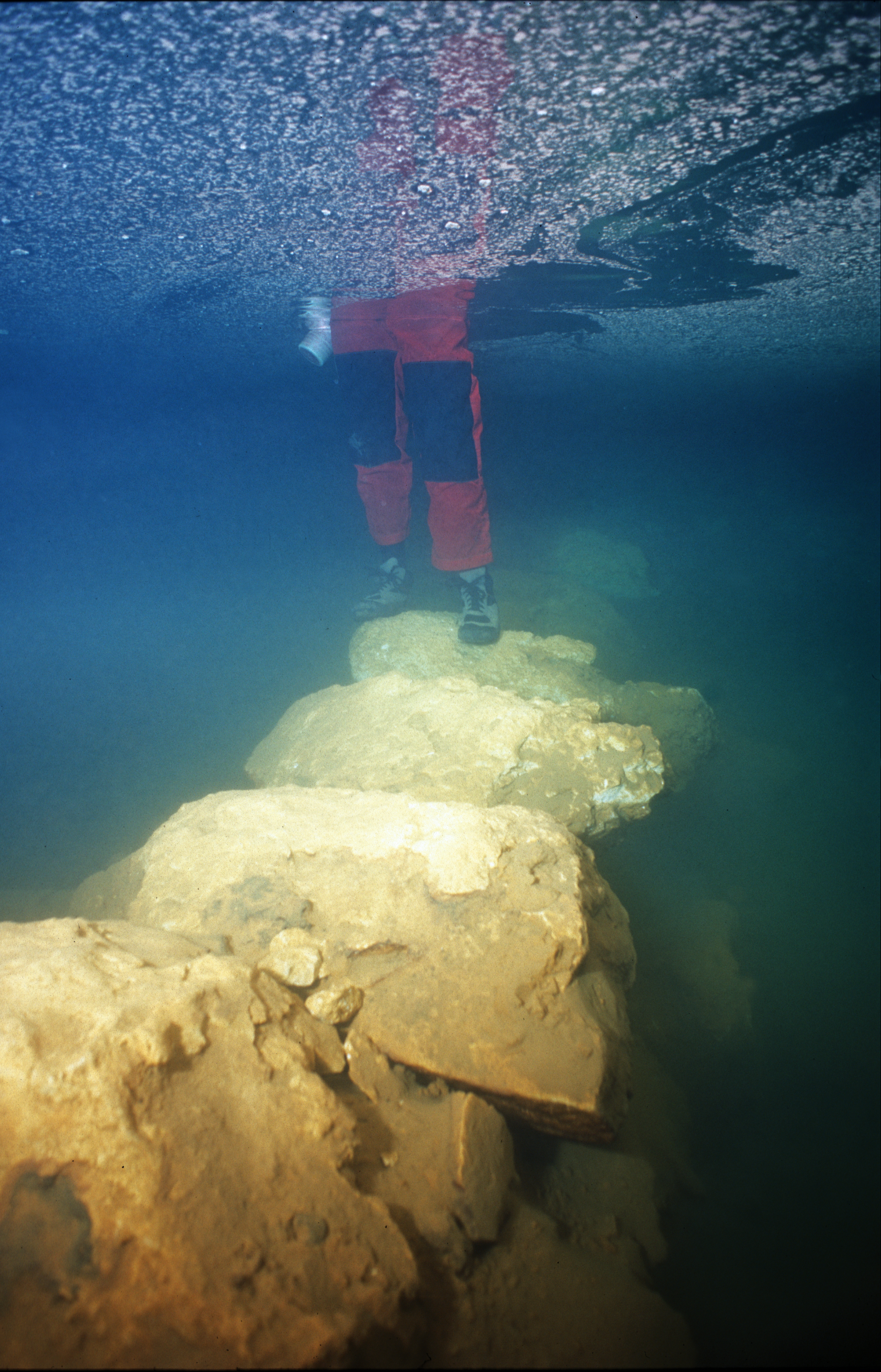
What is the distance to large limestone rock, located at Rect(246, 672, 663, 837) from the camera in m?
2.42

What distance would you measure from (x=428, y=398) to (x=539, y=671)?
5.91ft

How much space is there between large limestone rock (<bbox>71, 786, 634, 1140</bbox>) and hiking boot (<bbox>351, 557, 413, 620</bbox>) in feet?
6.60

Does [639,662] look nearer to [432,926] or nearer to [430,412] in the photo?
[430,412]

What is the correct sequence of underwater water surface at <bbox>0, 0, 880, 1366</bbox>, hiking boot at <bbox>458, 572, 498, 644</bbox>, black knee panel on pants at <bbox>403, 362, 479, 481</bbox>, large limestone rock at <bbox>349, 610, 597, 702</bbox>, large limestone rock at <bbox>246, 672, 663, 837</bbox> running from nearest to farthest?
underwater water surface at <bbox>0, 0, 880, 1366</bbox> → large limestone rock at <bbox>246, 672, 663, 837</bbox> → black knee panel on pants at <bbox>403, 362, 479, 481</bbox> → large limestone rock at <bbox>349, 610, 597, 702</bbox> → hiking boot at <bbox>458, 572, 498, 644</bbox>

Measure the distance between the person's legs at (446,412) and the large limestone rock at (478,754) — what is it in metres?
1.03

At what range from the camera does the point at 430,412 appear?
320cm

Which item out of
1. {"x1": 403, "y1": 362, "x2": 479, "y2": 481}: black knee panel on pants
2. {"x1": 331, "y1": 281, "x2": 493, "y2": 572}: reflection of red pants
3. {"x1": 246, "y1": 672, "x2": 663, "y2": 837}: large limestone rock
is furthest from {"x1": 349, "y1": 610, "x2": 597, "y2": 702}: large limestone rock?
{"x1": 403, "y1": 362, "x2": 479, "y2": 481}: black knee panel on pants

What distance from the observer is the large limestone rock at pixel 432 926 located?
1.36 meters

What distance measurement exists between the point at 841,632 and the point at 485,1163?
533cm

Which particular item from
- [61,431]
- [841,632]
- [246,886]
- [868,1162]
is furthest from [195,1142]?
[841,632]

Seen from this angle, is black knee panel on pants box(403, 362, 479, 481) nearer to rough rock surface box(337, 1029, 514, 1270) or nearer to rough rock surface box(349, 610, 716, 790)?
rough rock surface box(349, 610, 716, 790)

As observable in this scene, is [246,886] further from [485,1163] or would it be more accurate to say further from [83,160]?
[83,160]

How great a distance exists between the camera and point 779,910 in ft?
8.61

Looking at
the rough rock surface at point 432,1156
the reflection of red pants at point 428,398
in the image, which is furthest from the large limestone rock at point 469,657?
the rough rock surface at point 432,1156
